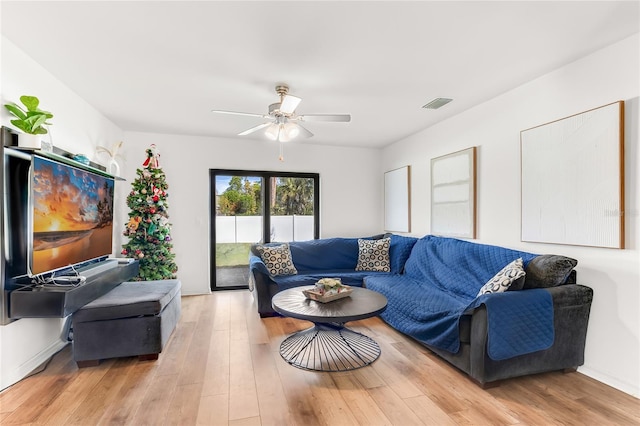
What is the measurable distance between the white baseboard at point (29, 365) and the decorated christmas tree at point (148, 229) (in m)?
1.19

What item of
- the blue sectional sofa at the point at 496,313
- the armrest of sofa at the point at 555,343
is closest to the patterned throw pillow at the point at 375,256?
the blue sectional sofa at the point at 496,313

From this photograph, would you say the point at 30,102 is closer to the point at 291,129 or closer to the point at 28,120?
the point at 28,120

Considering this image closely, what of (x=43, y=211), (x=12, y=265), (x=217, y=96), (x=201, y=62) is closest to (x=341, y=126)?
(x=217, y=96)

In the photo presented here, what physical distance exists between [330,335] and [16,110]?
3.12 meters

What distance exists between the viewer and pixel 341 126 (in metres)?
4.43

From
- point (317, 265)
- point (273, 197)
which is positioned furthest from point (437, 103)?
→ point (273, 197)

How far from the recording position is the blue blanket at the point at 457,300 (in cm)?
226

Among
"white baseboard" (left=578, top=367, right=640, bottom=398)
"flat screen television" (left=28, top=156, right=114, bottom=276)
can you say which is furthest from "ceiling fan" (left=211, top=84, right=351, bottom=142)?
"white baseboard" (left=578, top=367, right=640, bottom=398)

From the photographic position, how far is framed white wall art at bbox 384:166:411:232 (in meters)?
4.93

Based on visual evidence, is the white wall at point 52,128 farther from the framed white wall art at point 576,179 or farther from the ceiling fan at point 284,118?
the framed white wall art at point 576,179

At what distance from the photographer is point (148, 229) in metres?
4.01

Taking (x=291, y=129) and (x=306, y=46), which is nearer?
(x=306, y=46)

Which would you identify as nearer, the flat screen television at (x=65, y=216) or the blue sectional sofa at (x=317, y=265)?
the flat screen television at (x=65, y=216)

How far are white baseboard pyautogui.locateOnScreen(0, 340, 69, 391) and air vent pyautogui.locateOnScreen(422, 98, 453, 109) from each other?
434 centimetres
